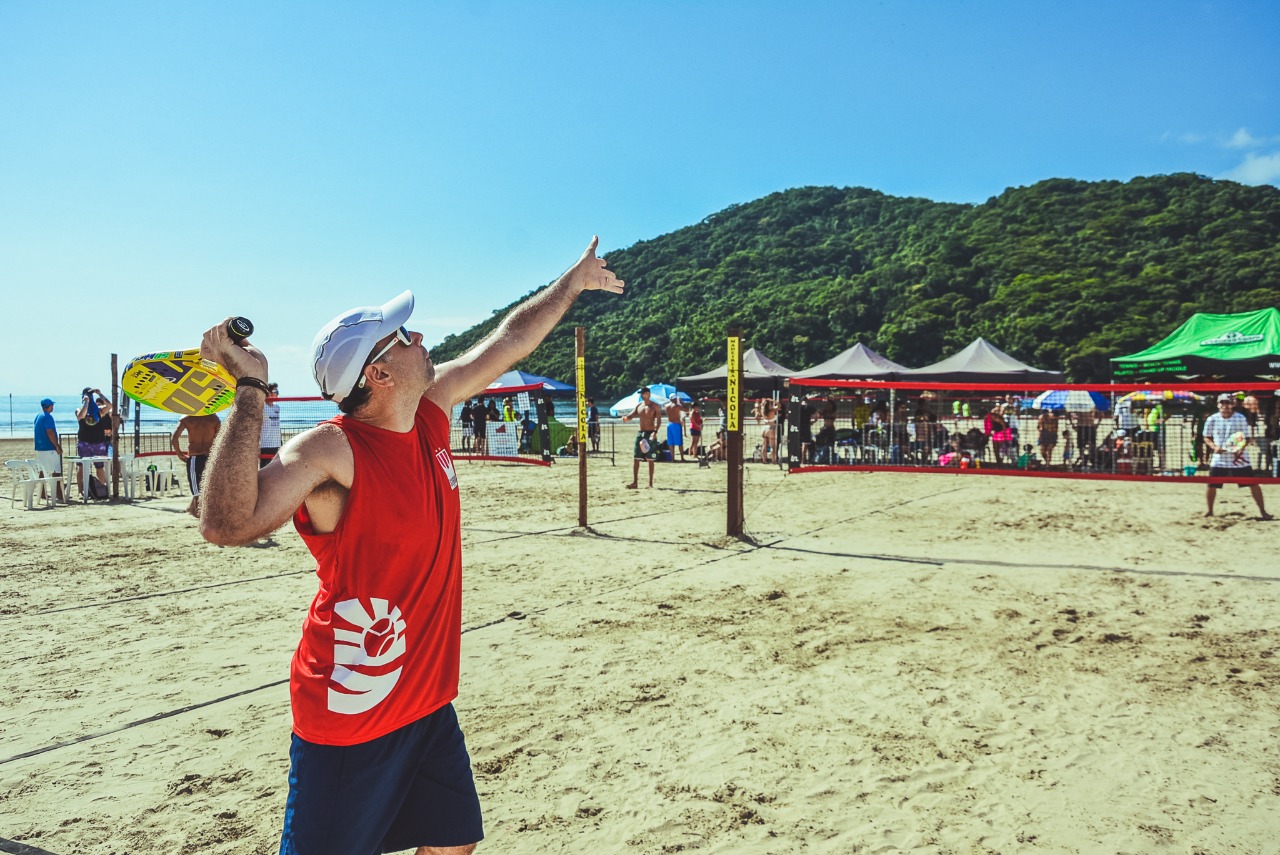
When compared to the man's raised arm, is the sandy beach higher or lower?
lower

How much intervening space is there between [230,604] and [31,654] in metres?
1.29

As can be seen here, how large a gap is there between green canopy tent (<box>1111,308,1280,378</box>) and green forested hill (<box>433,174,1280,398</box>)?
2595 centimetres

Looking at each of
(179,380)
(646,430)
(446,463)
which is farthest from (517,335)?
(646,430)

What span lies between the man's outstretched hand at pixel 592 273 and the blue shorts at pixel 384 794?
4.55 feet

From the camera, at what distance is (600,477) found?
15070 millimetres

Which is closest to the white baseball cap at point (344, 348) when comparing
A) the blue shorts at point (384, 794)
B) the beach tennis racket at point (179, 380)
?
the blue shorts at point (384, 794)

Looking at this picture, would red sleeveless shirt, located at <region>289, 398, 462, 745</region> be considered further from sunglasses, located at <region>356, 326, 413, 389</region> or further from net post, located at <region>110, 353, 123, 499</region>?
net post, located at <region>110, 353, 123, 499</region>

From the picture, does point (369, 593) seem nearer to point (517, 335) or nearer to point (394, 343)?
point (394, 343)

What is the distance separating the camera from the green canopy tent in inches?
583

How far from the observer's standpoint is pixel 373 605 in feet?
5.23

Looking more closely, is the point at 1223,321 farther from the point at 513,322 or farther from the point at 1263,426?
the point at 513,322

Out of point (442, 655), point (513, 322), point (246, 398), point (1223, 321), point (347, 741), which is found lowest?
point (347, 741)

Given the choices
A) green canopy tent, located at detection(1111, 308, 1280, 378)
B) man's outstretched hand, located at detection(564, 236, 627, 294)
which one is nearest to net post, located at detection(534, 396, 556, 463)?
green canopy tent, located at detection(1111, 308, 1280, 378)

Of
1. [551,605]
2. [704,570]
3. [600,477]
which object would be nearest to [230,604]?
[551,605]
